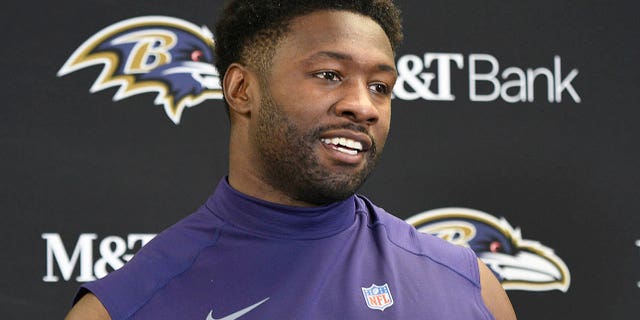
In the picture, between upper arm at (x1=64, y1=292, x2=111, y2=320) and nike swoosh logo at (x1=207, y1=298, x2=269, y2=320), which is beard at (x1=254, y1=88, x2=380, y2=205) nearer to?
nike swoosh logo at (x1=207, y1=298, x2=269, y2=320)

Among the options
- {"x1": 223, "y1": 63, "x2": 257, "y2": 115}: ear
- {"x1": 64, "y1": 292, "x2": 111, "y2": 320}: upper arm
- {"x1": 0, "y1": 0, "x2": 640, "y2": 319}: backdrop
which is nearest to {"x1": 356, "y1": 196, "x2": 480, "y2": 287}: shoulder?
{"x1": 223, "y1": 63, "x2": 257, "y2": 115}: ear

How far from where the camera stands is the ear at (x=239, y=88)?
51.6 inches

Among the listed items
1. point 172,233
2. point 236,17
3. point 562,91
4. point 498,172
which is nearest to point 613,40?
point 562,91

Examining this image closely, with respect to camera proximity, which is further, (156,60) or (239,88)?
(156,60)

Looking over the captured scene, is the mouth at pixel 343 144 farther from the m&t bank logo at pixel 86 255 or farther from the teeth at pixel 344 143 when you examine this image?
the m&t bank logo at pixel 86 255

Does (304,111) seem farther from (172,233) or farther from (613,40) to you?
(613,40)

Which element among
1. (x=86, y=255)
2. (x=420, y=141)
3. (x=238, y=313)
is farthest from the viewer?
(x=420, y=141)

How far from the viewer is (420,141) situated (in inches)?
84.0

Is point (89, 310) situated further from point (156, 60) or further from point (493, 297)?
point (156, 60)

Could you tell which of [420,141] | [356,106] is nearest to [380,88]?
[356,106]

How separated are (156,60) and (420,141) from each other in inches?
25.2

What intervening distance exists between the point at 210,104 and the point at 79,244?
0.43m

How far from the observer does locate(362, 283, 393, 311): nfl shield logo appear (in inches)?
48.8

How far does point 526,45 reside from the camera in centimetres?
218
